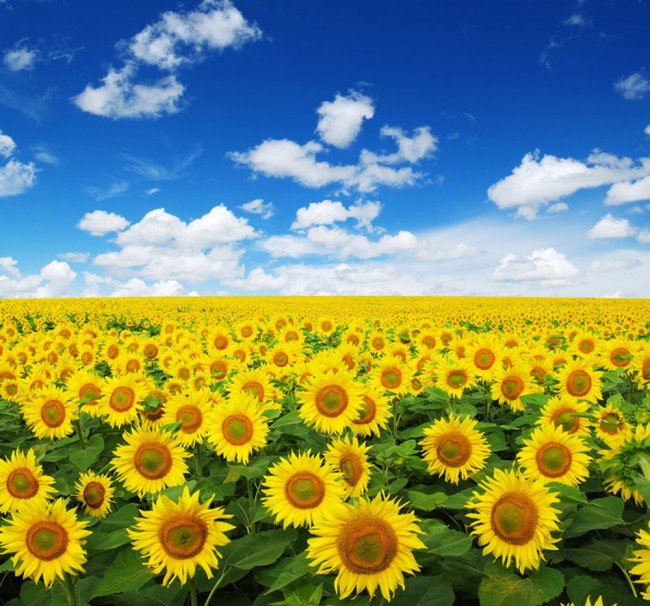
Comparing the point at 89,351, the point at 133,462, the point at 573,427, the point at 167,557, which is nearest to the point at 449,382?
the point at 573,427

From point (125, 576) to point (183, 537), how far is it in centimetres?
41

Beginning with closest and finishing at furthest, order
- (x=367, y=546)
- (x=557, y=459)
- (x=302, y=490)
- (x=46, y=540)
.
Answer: (x=367, y=546), (x=46, y=540), (x=302, y=490), (x=557, y=459)

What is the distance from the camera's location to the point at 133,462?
3.38 meters

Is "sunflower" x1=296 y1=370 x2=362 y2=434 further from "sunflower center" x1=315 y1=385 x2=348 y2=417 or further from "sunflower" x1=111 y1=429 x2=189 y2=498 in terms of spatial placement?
"sunflower" x1=111 y1=429 x2=189 y2=498

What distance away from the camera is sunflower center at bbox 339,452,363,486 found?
10.1 ft

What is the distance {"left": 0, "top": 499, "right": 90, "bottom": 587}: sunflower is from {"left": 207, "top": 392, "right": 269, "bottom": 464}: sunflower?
3.56 feet

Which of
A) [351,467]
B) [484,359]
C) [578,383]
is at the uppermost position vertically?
[484,359]

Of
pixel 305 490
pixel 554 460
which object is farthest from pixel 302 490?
pixel 554 460

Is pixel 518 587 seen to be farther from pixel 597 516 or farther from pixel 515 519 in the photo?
pixel 597 516

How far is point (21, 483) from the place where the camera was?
10.8ft

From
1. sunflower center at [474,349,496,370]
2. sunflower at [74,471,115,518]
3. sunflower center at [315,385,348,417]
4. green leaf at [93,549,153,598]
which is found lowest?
sunflower at [74,471,115,518]

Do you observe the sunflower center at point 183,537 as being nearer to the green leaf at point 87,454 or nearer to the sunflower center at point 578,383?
the green leaf at point 87,454

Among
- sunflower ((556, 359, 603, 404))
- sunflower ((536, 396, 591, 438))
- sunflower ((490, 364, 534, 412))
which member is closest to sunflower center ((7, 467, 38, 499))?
sunflower ((536, 396, 591, 438))

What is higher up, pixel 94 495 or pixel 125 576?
pixel 125 576
